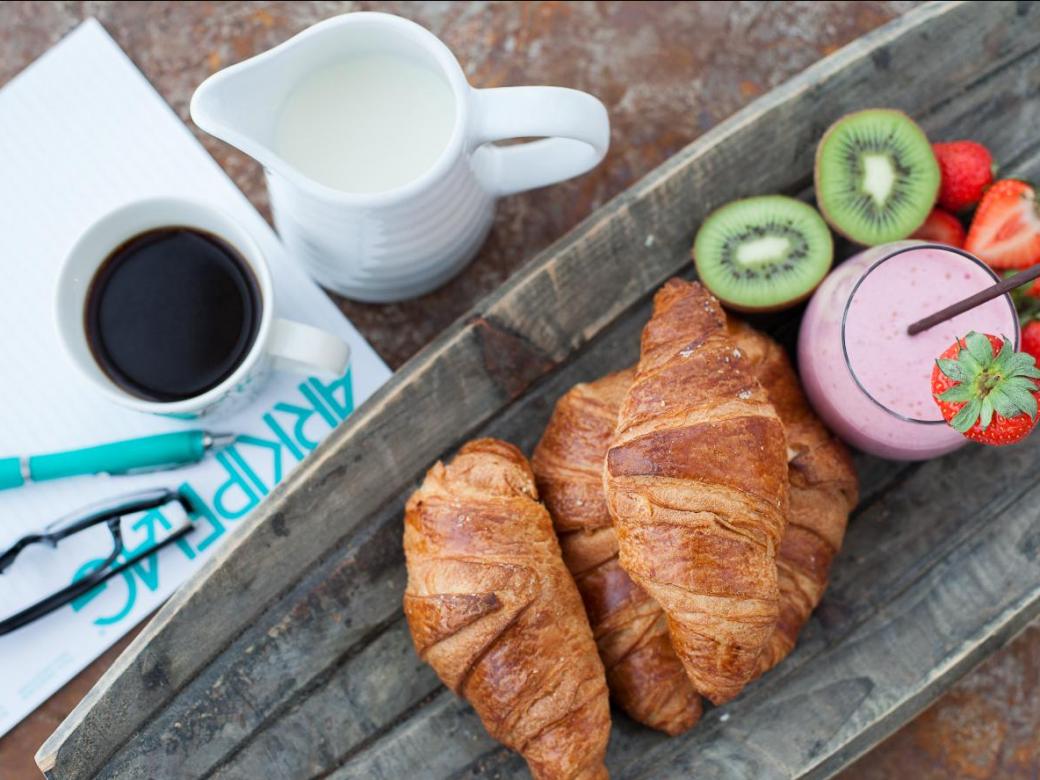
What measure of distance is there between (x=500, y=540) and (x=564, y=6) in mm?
915

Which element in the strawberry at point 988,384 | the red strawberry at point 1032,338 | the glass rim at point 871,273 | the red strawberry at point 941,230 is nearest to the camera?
the strawberry at point 988,384

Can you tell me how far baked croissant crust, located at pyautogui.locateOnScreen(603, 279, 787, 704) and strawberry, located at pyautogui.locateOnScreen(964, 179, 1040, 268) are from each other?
0.46m

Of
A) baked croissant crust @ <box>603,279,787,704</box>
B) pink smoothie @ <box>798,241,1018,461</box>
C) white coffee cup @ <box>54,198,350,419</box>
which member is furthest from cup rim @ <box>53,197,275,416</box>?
pink smoothie @ <box>798,241,1018,461</box>

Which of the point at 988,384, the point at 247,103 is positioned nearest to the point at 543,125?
the point at 247,103

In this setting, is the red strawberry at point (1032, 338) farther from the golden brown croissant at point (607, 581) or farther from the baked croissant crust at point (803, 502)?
the golden brown croissant at point (607, 581)

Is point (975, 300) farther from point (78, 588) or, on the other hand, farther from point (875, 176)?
point (78, 588)

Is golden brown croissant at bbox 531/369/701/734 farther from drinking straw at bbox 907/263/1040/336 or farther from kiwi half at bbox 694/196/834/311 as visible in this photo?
drinking straw at bbox 907/263/1040/336

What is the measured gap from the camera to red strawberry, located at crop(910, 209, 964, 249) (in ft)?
4.42

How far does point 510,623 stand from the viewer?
107 cm

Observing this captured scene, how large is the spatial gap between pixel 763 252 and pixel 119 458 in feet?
3.13

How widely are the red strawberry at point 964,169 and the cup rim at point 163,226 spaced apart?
0.92 meters

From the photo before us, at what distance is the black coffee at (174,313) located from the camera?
1.33 meters

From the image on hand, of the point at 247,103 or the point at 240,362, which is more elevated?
the point at 247,103

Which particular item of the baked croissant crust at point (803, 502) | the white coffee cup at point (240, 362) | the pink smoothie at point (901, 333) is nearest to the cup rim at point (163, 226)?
the white coffee cup at point (240, 362)
